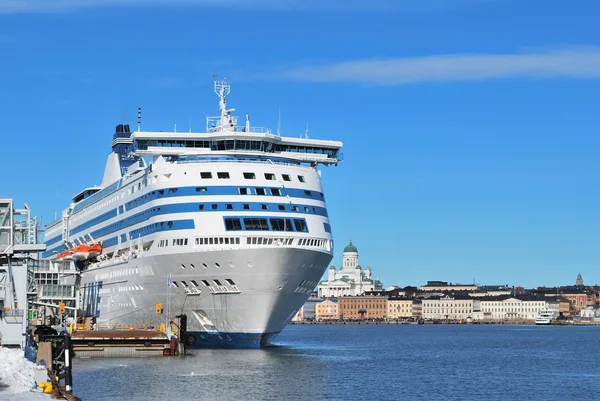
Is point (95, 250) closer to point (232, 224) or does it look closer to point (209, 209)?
point (209, 209)

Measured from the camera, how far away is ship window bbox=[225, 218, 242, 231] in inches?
2472

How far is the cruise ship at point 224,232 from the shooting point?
6241 centimetres

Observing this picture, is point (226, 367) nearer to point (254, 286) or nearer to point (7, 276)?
point (254, 286)

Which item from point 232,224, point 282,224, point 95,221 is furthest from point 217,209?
point 95,221

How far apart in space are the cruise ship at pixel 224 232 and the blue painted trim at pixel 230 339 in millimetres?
70

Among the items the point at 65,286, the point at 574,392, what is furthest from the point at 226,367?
A: the point at 65,286

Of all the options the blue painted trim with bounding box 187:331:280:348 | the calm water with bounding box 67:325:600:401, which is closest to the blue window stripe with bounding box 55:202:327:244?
the blue painted trim with bounding box 187:331:280:348

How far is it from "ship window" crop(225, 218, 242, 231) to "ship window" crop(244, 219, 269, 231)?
381 millimetres

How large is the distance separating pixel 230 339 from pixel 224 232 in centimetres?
603

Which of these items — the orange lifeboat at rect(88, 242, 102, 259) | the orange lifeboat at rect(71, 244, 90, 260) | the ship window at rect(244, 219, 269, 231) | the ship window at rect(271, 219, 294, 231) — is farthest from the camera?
the orange lifeboat at rect(71, 244, 90, 260)

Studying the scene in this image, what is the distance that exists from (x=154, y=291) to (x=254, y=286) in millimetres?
7893

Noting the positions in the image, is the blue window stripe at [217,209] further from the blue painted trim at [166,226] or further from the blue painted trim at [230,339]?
the blue painted trim at [230,339]

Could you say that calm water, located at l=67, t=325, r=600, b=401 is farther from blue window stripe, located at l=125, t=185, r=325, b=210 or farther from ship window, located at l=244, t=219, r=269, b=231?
blue window stripe, located at l=125, t=185, r=325, b=210

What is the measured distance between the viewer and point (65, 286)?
8044 centimetres
